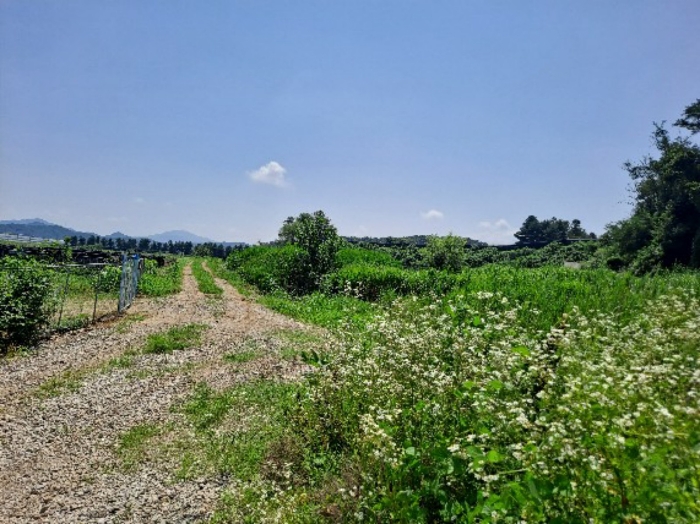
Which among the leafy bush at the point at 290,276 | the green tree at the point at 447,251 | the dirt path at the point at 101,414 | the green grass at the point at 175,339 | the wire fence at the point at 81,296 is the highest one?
the green tree at the point at 447,251

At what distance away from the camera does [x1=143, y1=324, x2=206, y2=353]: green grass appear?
36.1 feet

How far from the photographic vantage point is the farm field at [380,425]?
2514 millimetres

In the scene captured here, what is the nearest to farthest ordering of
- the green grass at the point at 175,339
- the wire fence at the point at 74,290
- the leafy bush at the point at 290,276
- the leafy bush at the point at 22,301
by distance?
the leafy bush at the point at 22,301, the green grass at the point at 175,339, the wire fence at the point at 74,290, the leafy bush at the point at 290,276

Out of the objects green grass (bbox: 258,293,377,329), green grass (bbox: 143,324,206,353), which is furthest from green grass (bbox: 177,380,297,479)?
green grass (bbox: 258,293,377,329)

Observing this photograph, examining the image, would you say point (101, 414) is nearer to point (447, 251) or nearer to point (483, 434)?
point (483, 434)

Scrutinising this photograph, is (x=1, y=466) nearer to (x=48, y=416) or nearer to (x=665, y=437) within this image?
(x=48, y=416)

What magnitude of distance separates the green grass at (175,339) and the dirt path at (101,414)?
0.99ft

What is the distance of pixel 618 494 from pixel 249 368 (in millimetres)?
8205

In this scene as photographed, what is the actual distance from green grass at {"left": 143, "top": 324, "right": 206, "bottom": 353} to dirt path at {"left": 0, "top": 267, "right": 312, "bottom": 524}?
30 centimetres

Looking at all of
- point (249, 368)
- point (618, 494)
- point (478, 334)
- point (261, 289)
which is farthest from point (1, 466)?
point (261, 289)

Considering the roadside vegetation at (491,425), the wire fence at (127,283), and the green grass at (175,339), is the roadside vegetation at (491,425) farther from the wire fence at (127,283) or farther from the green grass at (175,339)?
the wire fence at (127,283)

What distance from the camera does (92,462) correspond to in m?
5.70

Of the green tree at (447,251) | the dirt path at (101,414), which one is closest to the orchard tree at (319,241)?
the dirt path at (101,414)

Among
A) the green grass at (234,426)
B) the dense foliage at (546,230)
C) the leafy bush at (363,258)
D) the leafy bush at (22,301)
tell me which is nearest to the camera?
the green grass at (234,426)
